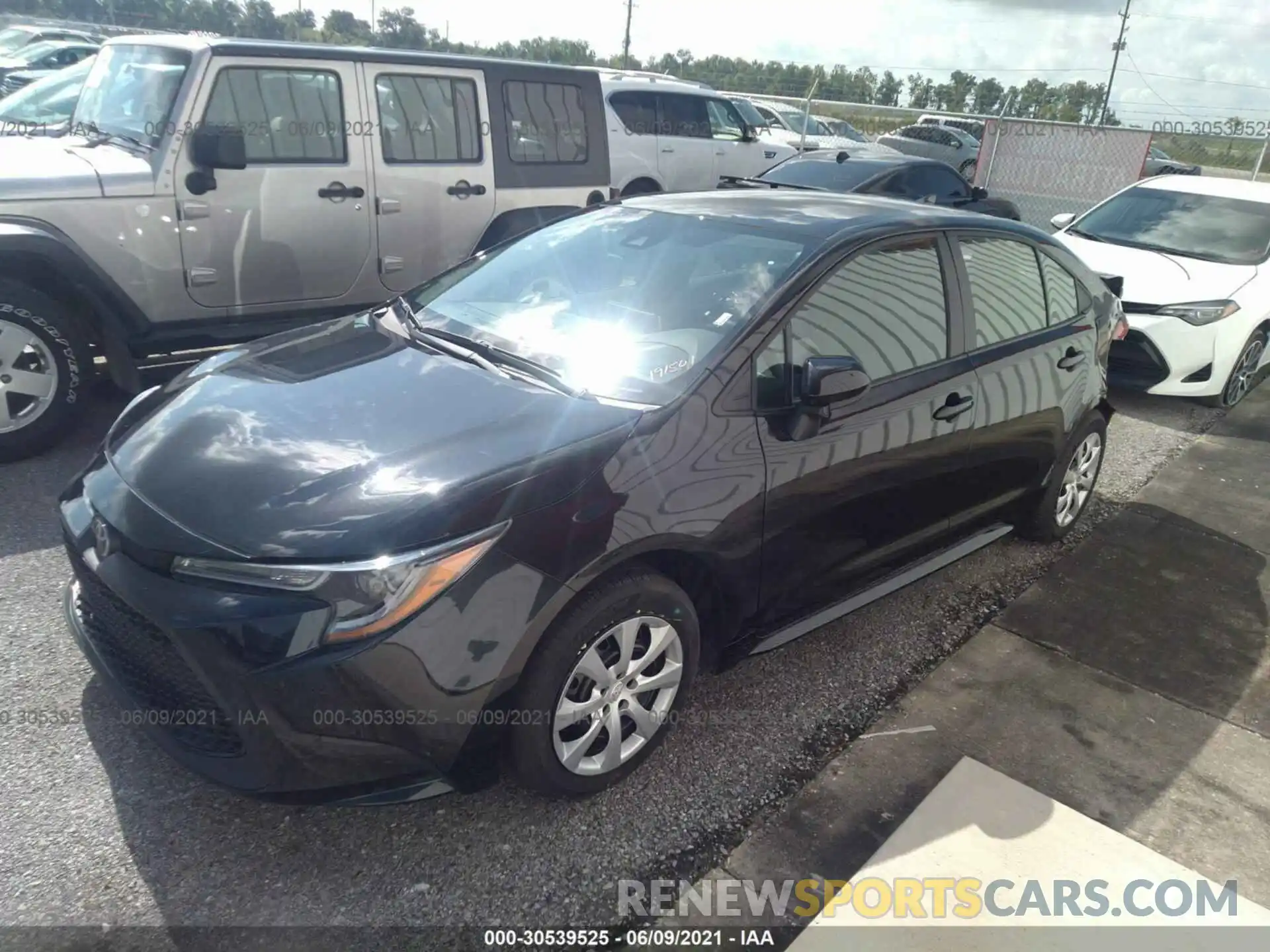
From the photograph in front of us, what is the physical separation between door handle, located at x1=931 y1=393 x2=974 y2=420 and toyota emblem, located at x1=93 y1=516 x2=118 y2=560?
2700mm

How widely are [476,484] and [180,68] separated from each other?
4121 millimetres

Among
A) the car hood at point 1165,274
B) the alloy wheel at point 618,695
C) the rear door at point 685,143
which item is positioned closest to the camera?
the alloy wheel at point 618,695

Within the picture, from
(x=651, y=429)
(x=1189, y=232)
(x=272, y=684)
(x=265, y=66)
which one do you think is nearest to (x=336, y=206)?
(x=265, y=66)

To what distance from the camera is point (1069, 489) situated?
455 centimetres

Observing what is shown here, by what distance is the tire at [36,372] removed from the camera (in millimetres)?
4395

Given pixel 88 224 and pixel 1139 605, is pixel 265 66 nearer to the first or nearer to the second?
pixel 88 224

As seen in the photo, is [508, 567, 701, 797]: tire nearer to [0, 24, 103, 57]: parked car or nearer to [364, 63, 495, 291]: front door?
[364, 63, 495, 291]: front door

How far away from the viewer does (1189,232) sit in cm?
773

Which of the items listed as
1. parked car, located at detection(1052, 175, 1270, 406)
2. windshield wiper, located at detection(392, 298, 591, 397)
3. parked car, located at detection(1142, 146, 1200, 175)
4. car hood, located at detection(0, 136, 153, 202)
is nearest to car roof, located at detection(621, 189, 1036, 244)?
windshield wiper, located at detection(392, 298, 591, 397)

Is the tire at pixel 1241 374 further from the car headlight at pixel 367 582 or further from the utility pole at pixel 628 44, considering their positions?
the utility pole at pixel 628 44

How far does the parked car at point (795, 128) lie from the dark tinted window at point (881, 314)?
44.0 ft

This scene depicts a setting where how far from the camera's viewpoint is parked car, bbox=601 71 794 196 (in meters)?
9.91

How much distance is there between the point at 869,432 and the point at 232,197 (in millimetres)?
3887

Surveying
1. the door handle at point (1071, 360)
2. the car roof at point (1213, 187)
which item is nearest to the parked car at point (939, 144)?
the car roof at point (1213, 187)
